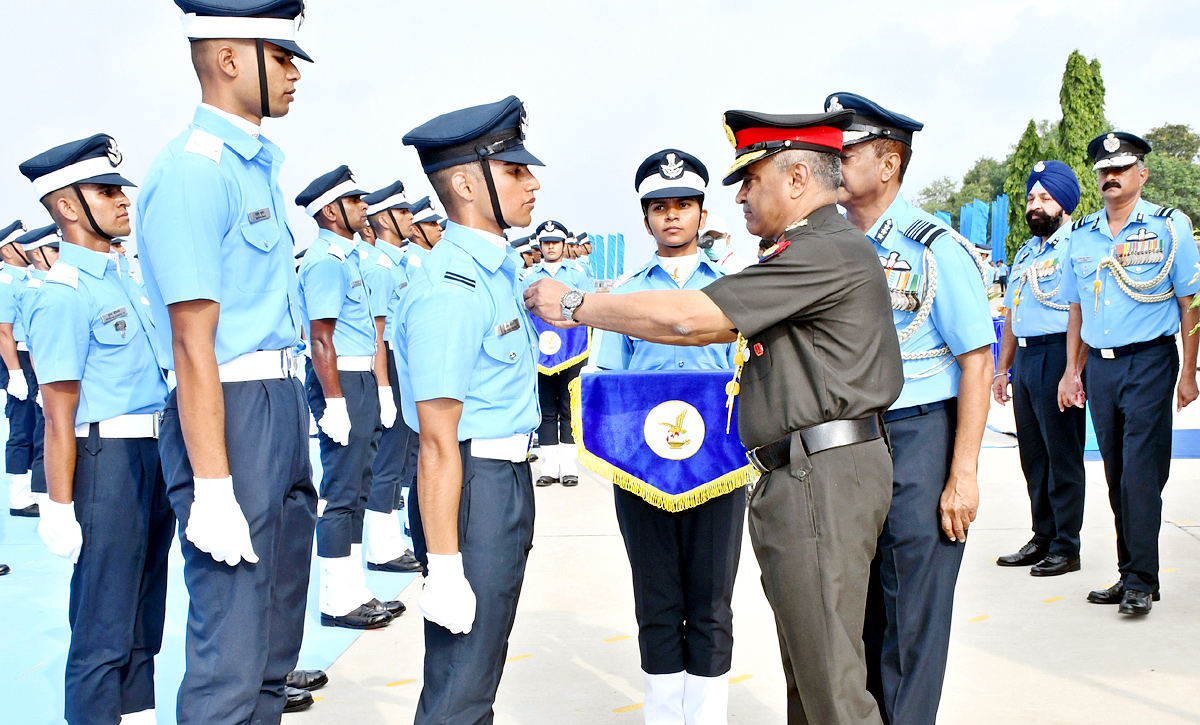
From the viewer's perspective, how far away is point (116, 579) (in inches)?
124

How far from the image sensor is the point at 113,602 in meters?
3.15

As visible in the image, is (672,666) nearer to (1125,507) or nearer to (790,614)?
(790,614)

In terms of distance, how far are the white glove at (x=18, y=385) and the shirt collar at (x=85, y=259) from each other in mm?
6397

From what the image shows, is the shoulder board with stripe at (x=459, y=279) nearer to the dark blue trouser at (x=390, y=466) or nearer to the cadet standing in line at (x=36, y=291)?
the dark blue trouser at (x=390, y=466)

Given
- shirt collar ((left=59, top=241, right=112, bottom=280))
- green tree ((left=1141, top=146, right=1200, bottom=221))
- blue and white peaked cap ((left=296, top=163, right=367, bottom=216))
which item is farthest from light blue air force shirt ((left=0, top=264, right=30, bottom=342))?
green tree ((left=1141, top=146, right=1200, bottom=221))

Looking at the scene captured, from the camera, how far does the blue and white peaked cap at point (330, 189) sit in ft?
19.5

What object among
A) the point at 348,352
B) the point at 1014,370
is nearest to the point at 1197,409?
the point at 1014,370

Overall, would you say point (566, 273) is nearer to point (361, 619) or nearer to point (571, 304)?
point (361, 619)

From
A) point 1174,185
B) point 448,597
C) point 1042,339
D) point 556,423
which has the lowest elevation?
point 556,423

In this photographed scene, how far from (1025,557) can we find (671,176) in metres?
3.85

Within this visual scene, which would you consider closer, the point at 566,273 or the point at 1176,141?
the point at 566,273

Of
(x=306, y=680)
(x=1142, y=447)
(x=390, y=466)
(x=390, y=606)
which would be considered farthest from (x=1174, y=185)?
(x=306, y=680)

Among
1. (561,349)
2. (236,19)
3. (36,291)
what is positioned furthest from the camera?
(561,349)

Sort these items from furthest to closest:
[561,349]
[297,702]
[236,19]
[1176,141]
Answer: [1176,141], [561,349], [297,702], [236,19]
